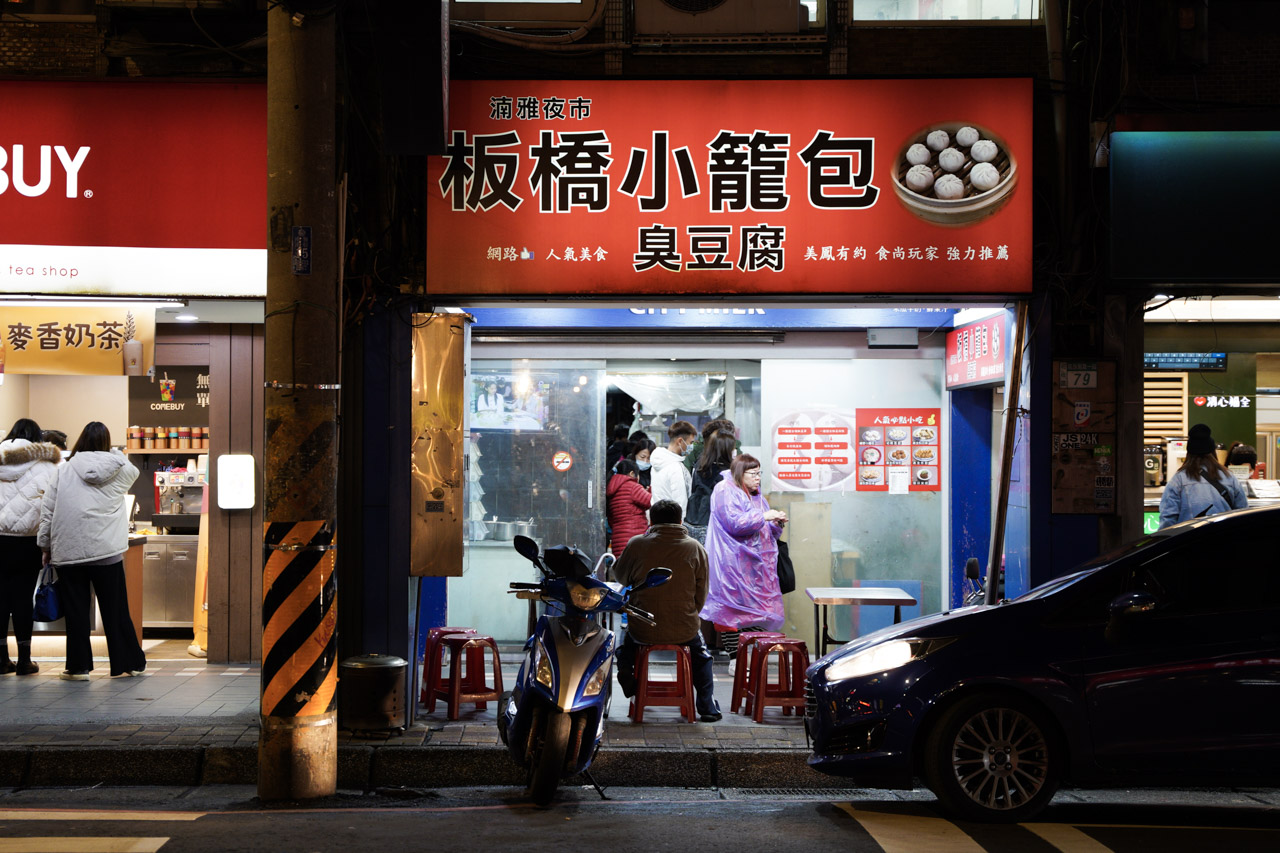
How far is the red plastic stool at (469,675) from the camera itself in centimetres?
852

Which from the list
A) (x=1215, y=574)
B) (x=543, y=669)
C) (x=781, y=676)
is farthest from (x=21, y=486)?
(x=1215, y=574)

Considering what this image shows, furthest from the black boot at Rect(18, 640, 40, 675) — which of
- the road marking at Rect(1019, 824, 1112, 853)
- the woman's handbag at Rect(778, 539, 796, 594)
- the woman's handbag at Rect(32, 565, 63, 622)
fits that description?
the road marking at Rect(1019, 824, 1112, 853)

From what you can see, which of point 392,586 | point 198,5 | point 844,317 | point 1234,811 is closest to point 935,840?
point 1234,811

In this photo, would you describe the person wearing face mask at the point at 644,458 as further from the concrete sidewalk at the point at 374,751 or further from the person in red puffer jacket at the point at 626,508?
the concrete sidewalk at the point at 374,751

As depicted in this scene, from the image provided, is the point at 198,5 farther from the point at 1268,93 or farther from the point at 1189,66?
the point at 1268,93

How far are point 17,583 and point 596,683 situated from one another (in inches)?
248

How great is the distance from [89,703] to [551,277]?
4812 mm

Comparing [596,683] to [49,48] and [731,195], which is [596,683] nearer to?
[731,195]

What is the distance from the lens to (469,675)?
28.5 feet

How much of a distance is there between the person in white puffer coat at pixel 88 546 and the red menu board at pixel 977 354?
298 inches

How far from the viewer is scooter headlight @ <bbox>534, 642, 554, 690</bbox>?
6383 mm

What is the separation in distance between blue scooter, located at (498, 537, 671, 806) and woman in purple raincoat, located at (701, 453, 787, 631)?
3.47 meters

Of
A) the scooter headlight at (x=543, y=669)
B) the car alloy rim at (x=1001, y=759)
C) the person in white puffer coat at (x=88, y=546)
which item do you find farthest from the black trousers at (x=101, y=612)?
the car alloy rim at (x=1001, y=759)

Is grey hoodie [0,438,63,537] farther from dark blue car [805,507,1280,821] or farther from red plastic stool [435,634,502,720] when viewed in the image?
dark blue car [805,507,1280,821]
